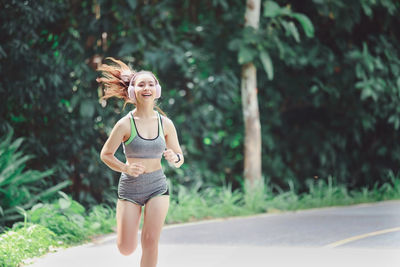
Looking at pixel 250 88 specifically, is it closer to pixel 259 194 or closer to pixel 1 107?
pixel 259 194

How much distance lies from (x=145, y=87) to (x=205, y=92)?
324 inches

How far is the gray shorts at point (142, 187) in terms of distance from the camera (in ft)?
19.6

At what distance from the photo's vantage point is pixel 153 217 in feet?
19.4

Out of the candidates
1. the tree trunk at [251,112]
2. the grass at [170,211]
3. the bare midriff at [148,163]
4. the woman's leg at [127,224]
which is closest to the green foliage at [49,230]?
the grass at [170,211]

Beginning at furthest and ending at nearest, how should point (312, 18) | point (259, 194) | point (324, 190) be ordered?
point (312, 18) → point (324, 190) → point (259, 194)

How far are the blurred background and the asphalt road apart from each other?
1.71 m

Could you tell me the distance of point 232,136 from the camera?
15.9m

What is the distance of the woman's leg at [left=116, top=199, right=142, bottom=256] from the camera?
19.6ft

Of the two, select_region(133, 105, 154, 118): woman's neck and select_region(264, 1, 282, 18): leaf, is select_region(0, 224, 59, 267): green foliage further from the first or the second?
select_region(264, 1, 282, 18): leaf

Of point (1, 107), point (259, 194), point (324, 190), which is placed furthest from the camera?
point (324, 190)

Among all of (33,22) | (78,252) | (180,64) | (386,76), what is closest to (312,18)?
(386,76)

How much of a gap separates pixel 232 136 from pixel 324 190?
2412mm

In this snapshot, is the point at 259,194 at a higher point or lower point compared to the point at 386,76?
lower

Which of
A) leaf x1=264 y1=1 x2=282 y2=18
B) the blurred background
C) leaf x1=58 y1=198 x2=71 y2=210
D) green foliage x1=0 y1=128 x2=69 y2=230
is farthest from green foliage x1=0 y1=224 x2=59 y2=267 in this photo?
leaf x1=264 y1=1 x2=282 y2=18
